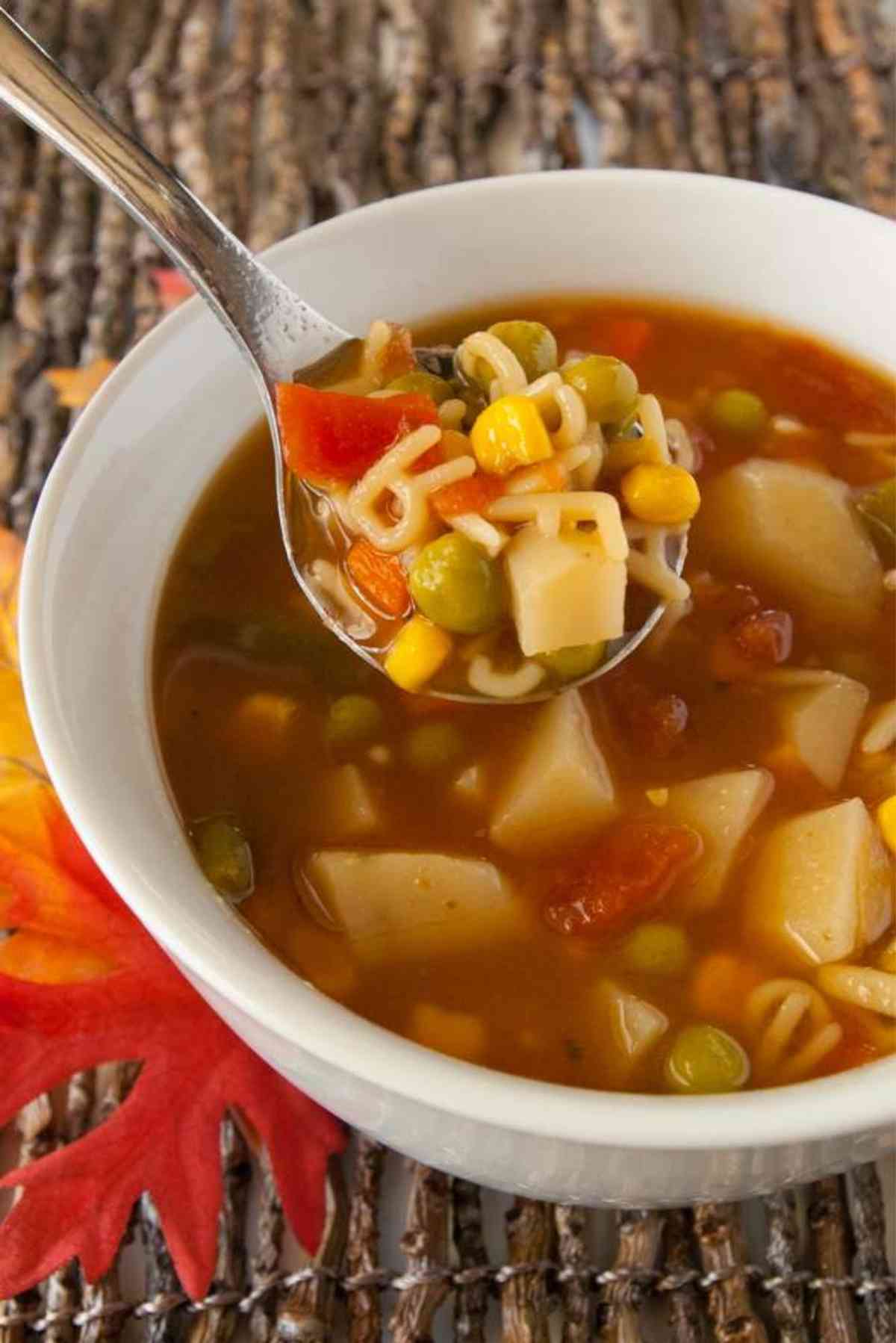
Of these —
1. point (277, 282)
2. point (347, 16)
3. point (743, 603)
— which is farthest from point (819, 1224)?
point (347, 16)

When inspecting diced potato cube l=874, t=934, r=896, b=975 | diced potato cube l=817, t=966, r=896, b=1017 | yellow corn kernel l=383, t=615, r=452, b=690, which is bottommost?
diced potato cube l=817, t=966, r=896, b=1017

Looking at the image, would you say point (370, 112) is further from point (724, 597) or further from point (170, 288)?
point (724, 597)

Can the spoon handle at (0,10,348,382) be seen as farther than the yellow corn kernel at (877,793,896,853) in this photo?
Yes

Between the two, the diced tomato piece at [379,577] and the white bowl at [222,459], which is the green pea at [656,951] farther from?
the diced tomato piece at [379,577]

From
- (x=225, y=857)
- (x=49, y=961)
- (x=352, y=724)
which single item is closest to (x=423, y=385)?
(x=352, y=724)

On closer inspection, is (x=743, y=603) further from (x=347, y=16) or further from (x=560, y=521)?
(x=347, y=16)

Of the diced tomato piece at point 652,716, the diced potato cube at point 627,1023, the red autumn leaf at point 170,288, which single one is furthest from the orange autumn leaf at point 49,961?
the red autumn leaf at point 170,288

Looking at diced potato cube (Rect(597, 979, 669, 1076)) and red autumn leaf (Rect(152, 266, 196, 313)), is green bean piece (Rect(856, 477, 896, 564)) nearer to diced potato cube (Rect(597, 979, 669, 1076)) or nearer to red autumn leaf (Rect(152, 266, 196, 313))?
diced potato cube (Rect(597, 979, 669, 1076))

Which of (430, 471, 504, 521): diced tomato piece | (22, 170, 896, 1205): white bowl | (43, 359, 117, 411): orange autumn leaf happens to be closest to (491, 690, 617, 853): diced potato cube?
(430, 471, 504, 521): diced tomato piece
